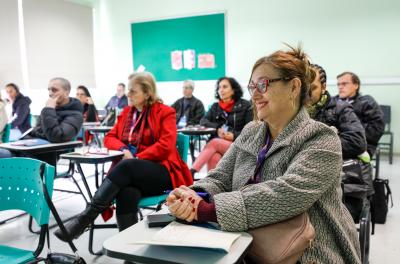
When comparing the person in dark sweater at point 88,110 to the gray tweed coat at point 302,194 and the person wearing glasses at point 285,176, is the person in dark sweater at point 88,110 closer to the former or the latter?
the person wearing glasses at point 285,176

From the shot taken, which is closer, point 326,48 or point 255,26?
point 326,48

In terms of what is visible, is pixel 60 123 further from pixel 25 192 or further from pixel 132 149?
pixel 25 192

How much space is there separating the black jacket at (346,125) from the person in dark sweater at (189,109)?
3.68m

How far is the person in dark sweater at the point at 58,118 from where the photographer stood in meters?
3.24

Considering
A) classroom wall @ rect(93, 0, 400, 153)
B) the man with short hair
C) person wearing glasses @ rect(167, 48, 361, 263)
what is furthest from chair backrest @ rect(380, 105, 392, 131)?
person wearing glasses @ rect(167, 48, 361, 263)

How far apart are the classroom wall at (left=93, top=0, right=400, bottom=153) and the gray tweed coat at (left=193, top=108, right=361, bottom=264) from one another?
4.38 metres

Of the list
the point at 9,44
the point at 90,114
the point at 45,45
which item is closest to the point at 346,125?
the point at 90,114

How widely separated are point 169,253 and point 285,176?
A: 0.42 meters

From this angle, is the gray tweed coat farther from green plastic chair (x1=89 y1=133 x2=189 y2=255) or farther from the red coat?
the red coat

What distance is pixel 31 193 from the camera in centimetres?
170

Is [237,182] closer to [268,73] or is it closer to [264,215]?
[264,215]

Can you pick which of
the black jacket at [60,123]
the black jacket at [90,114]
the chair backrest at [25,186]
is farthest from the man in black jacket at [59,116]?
the black jacket at [90,114]

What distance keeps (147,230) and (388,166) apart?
511cm

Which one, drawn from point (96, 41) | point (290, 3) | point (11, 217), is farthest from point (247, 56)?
point (11, 217)
